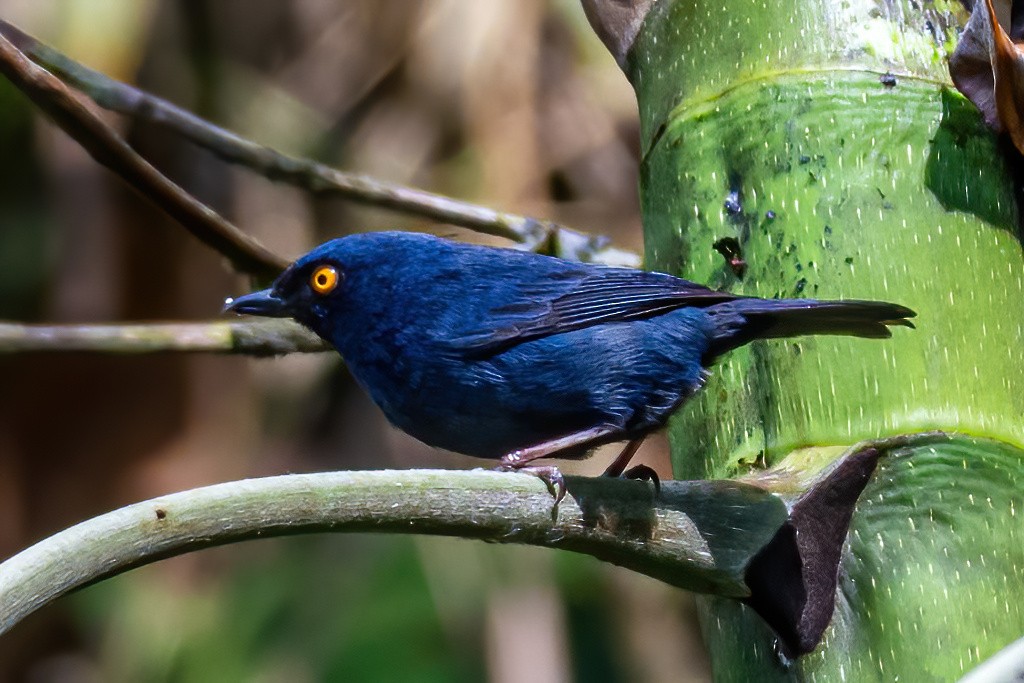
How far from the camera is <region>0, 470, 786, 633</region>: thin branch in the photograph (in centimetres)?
134

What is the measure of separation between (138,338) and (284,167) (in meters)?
0.58

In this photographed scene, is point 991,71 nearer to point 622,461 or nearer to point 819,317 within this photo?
point 819,317

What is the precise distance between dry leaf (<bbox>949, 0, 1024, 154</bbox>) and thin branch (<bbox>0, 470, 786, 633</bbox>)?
809mm

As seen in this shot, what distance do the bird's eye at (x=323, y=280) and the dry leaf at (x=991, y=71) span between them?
1669mm

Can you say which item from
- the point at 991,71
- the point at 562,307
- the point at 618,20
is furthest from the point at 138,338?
the point at 991,71

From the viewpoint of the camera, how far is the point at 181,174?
542 centimetres

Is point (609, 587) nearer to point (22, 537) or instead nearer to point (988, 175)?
point (22, 537)

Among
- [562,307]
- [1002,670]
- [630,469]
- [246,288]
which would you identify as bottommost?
[1002,670]

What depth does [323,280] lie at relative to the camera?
3.12m

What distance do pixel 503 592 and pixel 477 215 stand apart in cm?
213

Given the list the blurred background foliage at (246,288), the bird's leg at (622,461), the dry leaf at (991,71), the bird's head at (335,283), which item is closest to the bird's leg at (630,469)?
the bird's leg at (622,461)

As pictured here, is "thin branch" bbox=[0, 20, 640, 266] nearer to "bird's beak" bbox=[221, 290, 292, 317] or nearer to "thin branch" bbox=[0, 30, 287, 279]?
"thin branch" bbox=[0, 30, 287, 279]

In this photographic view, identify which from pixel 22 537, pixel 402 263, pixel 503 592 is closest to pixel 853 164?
pixel 402 263

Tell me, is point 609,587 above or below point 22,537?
below
